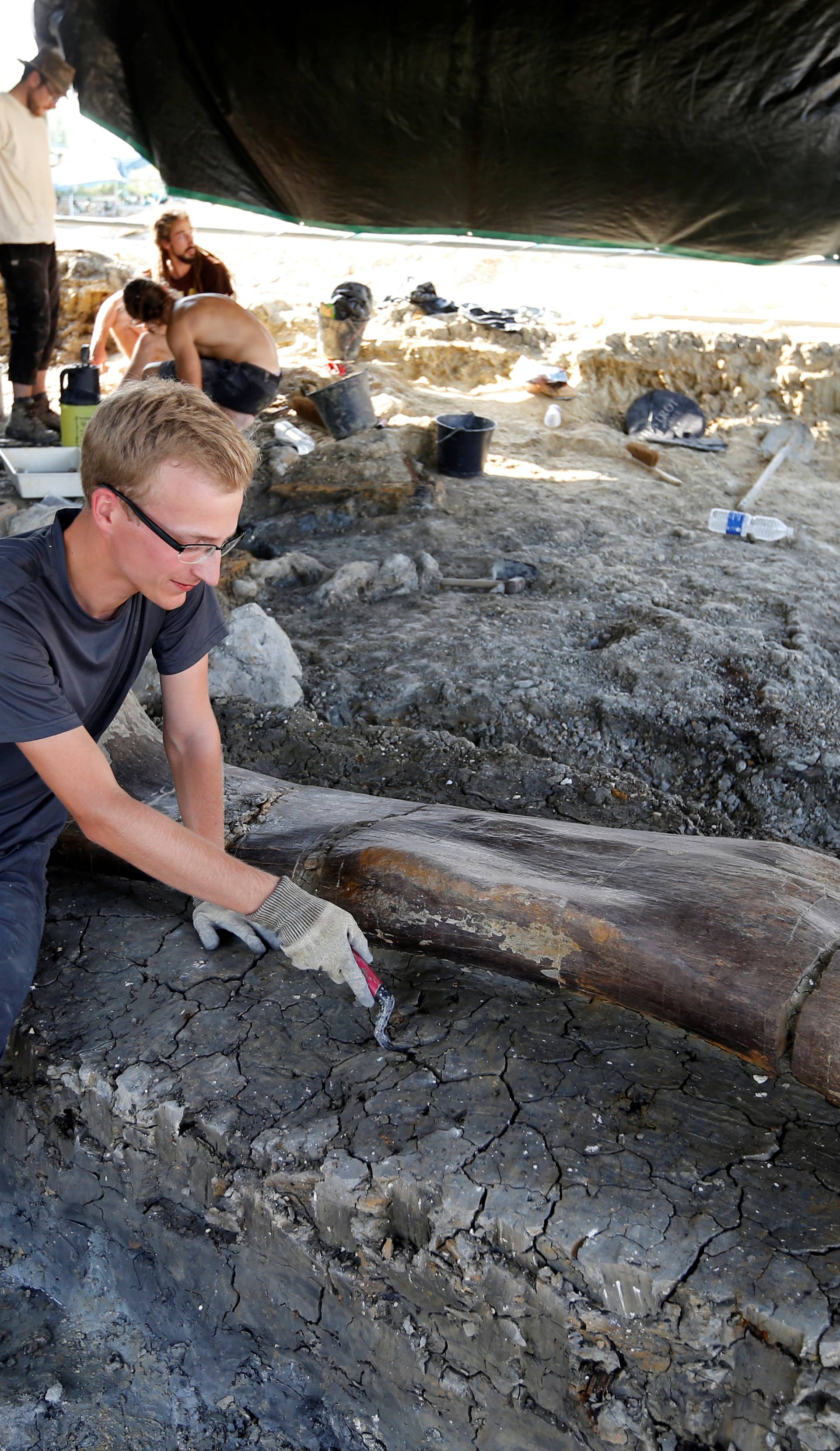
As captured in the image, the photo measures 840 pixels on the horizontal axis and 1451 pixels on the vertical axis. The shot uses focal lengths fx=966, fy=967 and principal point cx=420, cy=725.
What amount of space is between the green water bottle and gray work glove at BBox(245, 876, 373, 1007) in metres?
3.93

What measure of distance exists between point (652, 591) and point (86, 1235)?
3.59 m

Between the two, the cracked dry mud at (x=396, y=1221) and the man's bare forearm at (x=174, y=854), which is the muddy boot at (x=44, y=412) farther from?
the man's bare forearm at (x=174, y=854)

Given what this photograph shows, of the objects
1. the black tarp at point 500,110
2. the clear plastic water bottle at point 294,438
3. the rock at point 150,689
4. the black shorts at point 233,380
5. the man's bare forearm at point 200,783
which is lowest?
the rock at point 150,689

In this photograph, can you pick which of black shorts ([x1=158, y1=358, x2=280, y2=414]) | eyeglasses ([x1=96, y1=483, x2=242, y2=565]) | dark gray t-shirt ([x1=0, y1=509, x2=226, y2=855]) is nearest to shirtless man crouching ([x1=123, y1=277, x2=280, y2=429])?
black shorts ([x1=158, y1=358, x2=280, y2=414])

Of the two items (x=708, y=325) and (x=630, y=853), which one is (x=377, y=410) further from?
(x=630, y=853)

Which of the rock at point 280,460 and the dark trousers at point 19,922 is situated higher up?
the rock at point 280,460

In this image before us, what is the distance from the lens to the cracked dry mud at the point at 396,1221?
1.39 meters

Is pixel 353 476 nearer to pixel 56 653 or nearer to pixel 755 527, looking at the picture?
pixel 755 527

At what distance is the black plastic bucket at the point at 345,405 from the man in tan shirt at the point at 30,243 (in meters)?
1.61

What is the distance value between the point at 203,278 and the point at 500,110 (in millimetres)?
1977

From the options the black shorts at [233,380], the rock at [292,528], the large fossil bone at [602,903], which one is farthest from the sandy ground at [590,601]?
the large fossil bone at [602,903]

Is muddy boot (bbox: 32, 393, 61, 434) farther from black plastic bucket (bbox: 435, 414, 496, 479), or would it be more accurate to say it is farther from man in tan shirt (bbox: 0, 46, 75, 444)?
black plastic bucket (bbox: 435, 414, 496, 479)

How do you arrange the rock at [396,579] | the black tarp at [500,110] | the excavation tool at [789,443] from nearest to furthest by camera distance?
the black tarp at [500,110]
the rock at [396,579]
the excavation tool at [789,443]

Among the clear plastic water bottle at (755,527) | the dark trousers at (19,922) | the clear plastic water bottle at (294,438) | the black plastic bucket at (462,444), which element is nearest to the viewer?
the dark trousers at (19,922)
